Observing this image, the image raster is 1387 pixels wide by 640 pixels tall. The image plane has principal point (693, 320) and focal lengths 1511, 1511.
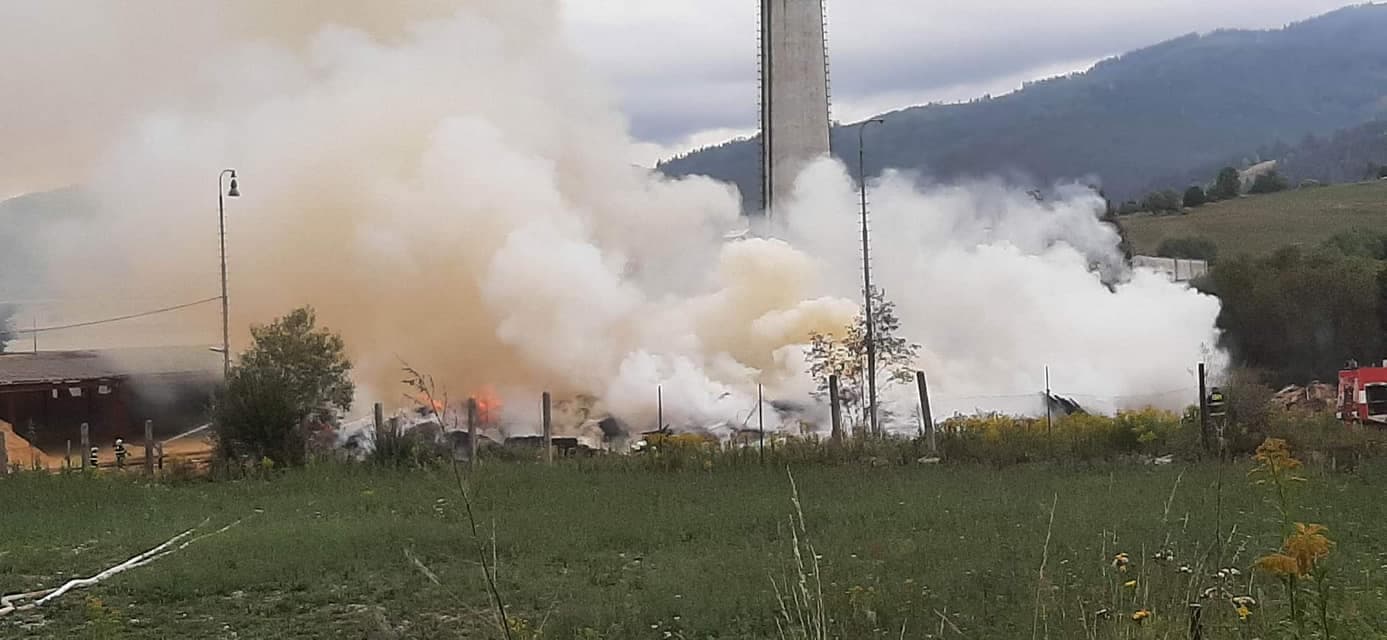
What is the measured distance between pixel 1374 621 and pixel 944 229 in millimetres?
38119

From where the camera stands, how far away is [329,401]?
31.5m

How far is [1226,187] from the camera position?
4003 inches

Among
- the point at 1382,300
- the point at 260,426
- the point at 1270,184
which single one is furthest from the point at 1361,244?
the point at 260,426

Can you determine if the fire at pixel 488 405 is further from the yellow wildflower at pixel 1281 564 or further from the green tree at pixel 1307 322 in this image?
the yellow wildflower at pixel 1281 564

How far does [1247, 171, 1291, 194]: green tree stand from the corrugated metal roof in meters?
80.5

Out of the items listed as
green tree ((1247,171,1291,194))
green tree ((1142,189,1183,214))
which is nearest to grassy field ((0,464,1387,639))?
green tree ((1142,189,1183,214))

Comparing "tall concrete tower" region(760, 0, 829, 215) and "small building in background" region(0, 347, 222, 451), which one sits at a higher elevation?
"tall concrete tower" region(760, 0, 829, 215)

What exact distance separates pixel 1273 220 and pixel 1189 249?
13080mm

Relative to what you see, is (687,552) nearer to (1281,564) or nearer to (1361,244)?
(1281,564)

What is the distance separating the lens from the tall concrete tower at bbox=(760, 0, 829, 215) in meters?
39.8

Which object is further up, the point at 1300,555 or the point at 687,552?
the point at 1300,555

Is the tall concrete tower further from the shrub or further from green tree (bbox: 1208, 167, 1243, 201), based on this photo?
green tree (bbox: 1208, 167, 1243, 201)

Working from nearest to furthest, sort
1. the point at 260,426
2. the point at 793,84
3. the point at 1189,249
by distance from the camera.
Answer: the point at 260,426 → the point at 793,84 → the point at 1189,249

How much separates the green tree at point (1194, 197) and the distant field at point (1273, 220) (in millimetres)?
1515
